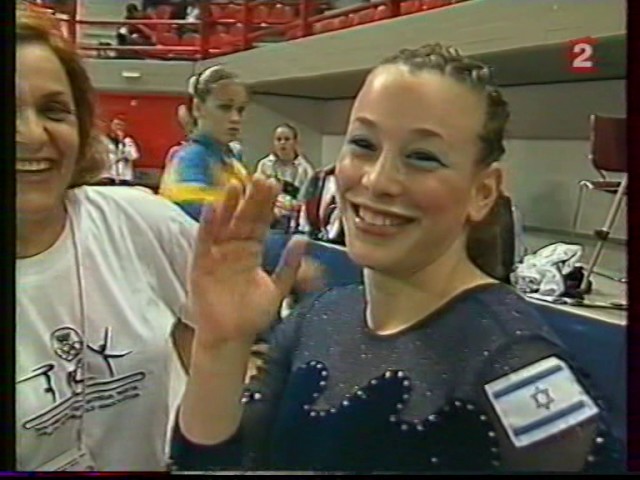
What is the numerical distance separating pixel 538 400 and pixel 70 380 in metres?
0.82

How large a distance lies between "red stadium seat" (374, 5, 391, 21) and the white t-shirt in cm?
49

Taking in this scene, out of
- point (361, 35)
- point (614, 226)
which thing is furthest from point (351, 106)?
point (614, 226)

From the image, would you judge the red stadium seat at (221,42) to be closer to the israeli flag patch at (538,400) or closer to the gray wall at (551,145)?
the gray wall at (551,145)

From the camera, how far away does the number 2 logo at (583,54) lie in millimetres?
1803

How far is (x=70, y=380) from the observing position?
1823 mm

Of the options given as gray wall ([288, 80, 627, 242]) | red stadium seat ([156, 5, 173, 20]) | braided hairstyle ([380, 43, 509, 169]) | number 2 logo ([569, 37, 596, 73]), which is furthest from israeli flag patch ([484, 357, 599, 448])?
red stadium seat ([156, 5, 173, 20])

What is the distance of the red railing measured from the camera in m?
1.83

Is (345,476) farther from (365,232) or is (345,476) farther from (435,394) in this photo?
(365,232)

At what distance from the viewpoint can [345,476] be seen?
6.00 feet

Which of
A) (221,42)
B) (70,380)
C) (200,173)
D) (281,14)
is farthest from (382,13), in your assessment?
(70,380)

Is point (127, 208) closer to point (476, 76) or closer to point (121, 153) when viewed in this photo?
point (121, 153)

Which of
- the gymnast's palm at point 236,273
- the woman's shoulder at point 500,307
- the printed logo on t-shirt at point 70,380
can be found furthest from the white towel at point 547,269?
the printed logo on t-shirt at point 70,380

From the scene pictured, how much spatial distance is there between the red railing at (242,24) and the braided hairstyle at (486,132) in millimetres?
90
